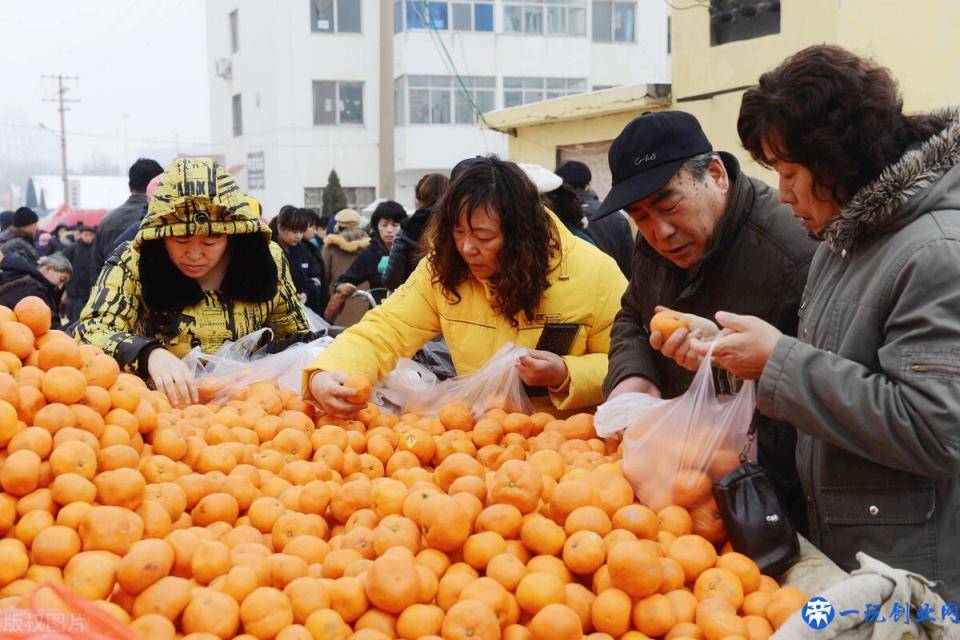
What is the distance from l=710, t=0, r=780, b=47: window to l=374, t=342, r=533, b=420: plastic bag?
30.9ft

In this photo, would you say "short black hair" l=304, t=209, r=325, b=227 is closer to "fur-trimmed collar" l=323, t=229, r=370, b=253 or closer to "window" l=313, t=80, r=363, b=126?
"fur-trimmed collar" l=323, t=229, r=370, b=253

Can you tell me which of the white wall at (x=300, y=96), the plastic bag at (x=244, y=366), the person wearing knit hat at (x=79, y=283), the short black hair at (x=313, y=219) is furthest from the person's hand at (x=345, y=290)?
the white wall at (x=300, y=96)

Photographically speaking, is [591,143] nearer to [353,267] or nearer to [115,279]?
[353,267]

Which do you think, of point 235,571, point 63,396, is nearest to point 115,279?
point 63,396

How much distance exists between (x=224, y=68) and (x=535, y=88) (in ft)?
41.1

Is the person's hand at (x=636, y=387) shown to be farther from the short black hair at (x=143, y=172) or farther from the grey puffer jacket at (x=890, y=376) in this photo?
the short black hair at (x=143, y=172)

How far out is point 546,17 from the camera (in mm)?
29016

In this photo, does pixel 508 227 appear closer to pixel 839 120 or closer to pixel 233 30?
pixel 839 120

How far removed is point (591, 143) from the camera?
48.4 feet

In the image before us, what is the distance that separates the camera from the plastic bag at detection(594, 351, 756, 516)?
211 centimetres

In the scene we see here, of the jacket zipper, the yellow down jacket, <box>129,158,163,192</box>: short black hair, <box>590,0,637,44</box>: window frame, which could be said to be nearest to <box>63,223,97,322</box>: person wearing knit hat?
<box>129,158,163,192</box>: short black hair

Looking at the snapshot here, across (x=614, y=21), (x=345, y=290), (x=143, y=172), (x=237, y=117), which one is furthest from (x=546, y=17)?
(x=143, y=172)

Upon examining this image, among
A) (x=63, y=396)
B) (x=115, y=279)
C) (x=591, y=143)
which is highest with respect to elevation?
(x=591, y=143)

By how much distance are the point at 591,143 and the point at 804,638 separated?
13.8 m
